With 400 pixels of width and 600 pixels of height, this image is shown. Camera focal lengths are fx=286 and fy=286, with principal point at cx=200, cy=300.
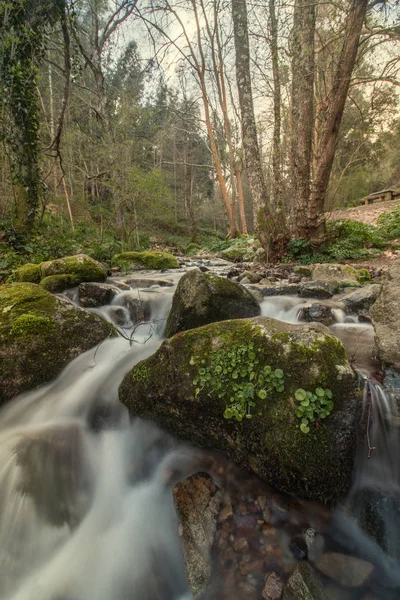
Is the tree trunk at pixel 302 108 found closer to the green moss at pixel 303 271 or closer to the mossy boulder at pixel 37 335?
the green moss at pixel 303 271

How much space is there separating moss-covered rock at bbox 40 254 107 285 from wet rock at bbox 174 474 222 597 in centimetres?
473

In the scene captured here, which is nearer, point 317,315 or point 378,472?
point 378,472

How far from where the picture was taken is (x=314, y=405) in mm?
1737

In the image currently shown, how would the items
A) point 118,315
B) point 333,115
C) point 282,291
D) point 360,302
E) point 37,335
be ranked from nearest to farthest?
1. point 37,335
2. point 360,302
3. point 118,315
4. point 282,291
5. point 333,115

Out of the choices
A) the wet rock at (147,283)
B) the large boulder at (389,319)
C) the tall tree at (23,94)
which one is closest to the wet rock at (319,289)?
the large boulder at (389,319)

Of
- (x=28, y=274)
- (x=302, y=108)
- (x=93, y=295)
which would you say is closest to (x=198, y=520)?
(x=93, y=295)

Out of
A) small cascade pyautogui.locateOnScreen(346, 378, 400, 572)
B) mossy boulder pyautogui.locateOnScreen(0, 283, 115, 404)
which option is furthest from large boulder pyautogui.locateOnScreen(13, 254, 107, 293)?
small cascade pyautogui.locateOnScreen(346, 378, 400, 572)

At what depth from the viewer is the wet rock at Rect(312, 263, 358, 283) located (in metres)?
5.58

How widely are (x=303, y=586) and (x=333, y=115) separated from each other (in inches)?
320

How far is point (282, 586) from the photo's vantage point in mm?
1460

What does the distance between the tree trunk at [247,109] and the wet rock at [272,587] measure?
324 inches

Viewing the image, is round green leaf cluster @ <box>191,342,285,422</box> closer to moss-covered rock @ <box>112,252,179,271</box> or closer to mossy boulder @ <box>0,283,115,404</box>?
mossy boulder @ <box>0,283,115,404</box>

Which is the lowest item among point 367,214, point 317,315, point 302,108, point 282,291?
point 317,315

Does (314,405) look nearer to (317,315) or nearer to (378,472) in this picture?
(378,472)
